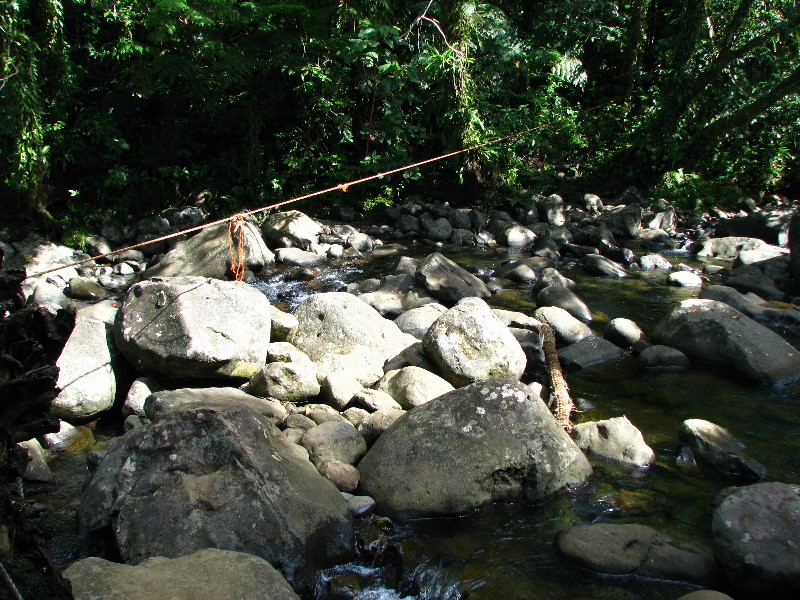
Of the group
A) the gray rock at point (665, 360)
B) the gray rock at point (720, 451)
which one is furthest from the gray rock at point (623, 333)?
the gray rock at point (720, 451)

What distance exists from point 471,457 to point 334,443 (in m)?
0.86

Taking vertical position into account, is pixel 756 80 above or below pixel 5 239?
above

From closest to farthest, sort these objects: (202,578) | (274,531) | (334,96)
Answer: (202,578) → (274,531) → (334,96)

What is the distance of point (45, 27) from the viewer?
387 inches

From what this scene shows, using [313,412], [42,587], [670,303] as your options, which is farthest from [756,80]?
[42,587]

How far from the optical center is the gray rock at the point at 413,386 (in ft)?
14.6

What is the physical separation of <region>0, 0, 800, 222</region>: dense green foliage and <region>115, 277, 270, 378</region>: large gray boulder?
5739 millimetres

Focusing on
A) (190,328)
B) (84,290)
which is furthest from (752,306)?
(84,290)

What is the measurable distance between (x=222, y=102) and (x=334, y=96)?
2.36 meters

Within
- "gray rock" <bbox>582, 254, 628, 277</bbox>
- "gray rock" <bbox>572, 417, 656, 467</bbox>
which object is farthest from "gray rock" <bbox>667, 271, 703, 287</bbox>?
"gray rock" <bbox>572, 417, 656, 467</bbox>

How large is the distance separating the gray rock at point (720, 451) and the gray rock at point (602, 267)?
464cm

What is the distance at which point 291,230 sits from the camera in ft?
32.2

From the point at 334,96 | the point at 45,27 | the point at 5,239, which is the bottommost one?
the point at 5,239

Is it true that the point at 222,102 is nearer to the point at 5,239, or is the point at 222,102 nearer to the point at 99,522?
the point at 5,239
